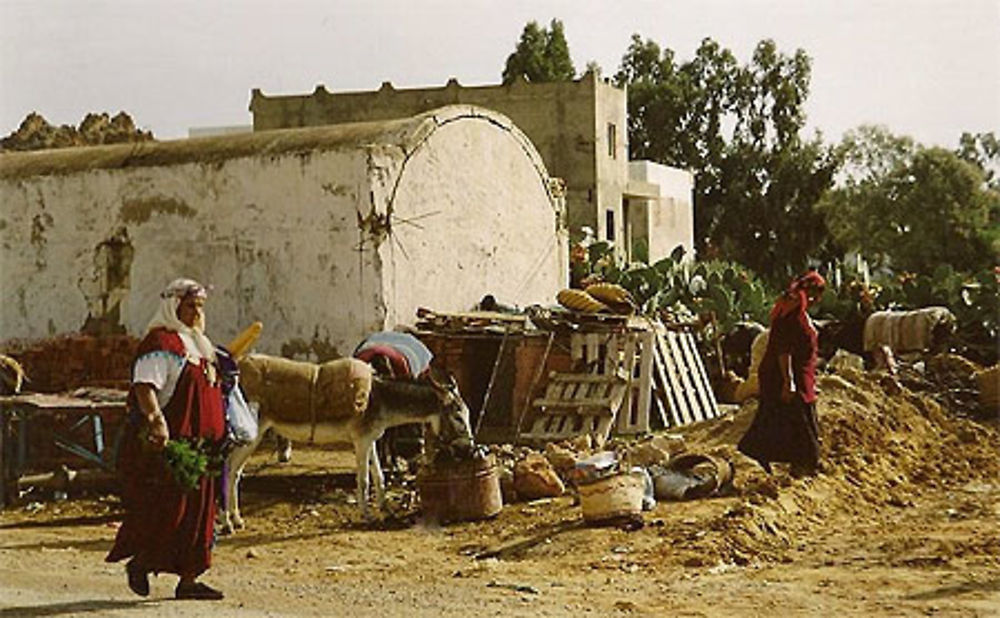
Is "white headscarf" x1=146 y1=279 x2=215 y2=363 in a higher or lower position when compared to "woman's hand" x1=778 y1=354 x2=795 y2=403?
higher

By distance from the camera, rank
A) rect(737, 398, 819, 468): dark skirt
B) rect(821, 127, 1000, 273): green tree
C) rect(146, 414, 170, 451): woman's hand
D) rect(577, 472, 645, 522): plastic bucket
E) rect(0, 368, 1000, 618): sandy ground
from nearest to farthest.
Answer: rect(146, 414, 170, 451): woman's hand → rect(0, 368, 1000, 618): sandy ground → rect(577, 472, 645, 522): plastic bucket → rect(737, 398, 819, 468): dark skirt → rect(821, 127, 1000, 273): green tree

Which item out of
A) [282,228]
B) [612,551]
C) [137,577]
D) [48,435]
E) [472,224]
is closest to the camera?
[137,577]

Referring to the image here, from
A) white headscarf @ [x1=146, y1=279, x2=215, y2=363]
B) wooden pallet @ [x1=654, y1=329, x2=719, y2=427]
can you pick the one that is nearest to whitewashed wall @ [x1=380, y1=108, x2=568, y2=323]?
wooden pallet @ [x1=654, y1=329, x2=719, y2=427]

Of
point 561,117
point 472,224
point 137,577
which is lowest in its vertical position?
point 137,577

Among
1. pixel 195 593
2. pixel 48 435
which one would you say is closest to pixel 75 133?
pixel 48 435

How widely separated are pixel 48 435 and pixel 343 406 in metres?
4.57

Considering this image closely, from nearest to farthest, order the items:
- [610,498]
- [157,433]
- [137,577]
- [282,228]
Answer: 1. [157,433]
2. [137,577]
3. [610,498]
4. [282,228]

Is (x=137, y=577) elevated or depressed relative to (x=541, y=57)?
depressed

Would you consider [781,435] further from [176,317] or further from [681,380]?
[176,317]

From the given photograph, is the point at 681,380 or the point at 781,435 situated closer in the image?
the point at 781,435

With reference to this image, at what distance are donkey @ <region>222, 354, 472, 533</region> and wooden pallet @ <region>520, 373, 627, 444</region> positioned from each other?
8.71 ft

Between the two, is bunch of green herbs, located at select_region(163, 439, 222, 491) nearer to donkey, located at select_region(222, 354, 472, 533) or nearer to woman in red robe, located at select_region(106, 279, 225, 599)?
woman in red robe, located at select_region(106, 279, 225, 599)

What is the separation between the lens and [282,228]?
622 inches

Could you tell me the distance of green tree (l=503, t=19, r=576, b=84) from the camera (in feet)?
159
